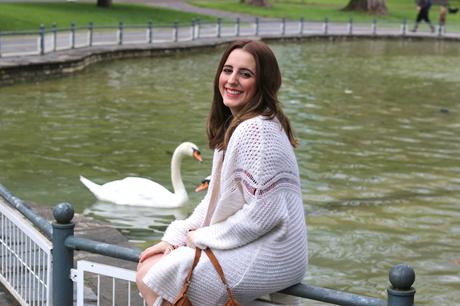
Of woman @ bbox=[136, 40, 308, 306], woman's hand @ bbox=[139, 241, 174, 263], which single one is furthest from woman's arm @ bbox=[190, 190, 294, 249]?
woman's hand @ bbox=[139, 241, 174, 263]

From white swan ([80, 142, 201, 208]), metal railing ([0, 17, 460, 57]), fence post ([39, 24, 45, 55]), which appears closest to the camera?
white swan ([80, 142, 201, 208])

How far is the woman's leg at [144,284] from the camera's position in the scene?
14.9 feet

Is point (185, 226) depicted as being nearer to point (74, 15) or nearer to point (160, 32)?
point (160, 32)

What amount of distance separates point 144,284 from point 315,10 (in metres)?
52.5

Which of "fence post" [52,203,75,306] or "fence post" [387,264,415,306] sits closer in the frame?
"fence post" [387,264,415,306]

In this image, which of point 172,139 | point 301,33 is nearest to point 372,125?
point 172,139

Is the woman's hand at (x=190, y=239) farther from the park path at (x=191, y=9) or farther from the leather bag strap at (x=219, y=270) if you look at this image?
the park path at (x=191, y=9)

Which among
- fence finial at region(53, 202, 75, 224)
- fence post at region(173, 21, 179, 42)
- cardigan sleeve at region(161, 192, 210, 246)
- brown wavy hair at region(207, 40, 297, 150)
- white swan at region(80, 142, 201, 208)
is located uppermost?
brown wavy hair at region(207, 40, 297, 150)

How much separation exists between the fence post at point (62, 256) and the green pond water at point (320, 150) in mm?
4313

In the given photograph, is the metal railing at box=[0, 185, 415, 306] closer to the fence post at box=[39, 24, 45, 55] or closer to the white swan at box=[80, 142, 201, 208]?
the white swan at box=[80, 142, 201, 208]

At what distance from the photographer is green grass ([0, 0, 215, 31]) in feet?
120

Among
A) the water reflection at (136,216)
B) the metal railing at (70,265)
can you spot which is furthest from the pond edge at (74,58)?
the metal railing at (70,265)

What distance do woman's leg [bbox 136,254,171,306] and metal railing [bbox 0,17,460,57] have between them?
21.0 m

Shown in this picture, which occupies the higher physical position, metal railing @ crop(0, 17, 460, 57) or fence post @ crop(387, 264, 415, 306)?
fence post @ crop(387, 264, 415, 306)
